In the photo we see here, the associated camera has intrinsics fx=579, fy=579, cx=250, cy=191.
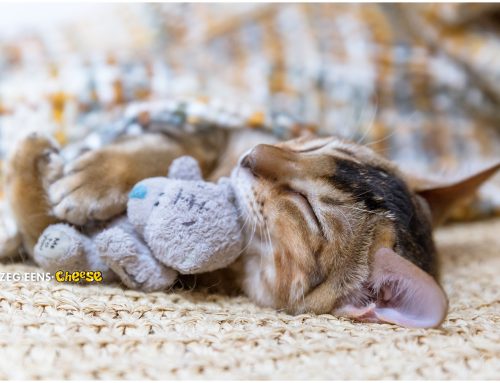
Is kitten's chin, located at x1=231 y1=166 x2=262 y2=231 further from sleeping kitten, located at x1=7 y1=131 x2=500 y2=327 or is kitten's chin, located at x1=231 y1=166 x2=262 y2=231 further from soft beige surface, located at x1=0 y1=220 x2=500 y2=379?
soft beige surface, located at x1=0 y1=220 x2=500 y2=379

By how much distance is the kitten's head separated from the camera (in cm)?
114

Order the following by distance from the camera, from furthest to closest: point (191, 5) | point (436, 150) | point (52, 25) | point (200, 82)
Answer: point (52, 25)
point (191, 5)
point (436, 150)
point (200, 82)

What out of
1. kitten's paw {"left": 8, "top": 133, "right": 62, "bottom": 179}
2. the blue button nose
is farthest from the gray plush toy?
kitten's paw {"left": 8, "top": 133, "right": 62, "bottom": 179}

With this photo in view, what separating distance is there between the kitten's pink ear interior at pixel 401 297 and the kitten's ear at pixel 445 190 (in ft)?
1.24

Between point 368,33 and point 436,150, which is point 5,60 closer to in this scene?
point 368,33

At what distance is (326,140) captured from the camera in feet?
4.67

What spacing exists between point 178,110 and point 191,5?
87 cm

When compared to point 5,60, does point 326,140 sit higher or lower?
lower

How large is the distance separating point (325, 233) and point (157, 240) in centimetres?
33

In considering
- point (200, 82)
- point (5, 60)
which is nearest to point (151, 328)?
point (200, 82)

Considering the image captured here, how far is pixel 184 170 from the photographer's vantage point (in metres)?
1.24

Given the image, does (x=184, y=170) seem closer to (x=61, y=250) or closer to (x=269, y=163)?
(x=269, y=163)

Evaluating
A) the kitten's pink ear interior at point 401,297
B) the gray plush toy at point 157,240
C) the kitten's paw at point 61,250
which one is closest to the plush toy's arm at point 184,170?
the gray plush toy at point 157,240

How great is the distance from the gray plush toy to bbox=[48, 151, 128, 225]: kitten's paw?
35 mm
